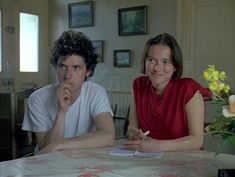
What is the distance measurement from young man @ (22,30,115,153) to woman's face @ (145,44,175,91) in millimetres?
278

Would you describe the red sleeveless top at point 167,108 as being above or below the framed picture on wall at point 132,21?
below

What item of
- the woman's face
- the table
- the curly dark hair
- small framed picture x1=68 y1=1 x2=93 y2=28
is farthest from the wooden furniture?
small framed picture x1=68 y1=1 x2=93 y2=28

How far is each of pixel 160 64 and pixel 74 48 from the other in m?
0.42

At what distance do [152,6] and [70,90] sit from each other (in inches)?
124

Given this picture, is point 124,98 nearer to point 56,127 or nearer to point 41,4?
point 41,4

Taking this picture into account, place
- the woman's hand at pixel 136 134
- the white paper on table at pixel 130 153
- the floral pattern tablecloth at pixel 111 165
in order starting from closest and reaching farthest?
the floral pattern tablecloth at pixel 111 165, the white paper on table at pixel 130 153, the woman's hand at pixel 136 134

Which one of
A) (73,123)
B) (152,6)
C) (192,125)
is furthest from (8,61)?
(192,125)

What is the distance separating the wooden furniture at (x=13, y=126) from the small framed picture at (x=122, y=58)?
2721 mm

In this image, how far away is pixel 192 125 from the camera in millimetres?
1580

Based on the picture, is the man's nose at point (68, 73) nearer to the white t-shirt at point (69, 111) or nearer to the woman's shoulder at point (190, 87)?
the white t-shirt at point (69, 111)

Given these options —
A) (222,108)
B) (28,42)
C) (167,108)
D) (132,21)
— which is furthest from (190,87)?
(28,42)

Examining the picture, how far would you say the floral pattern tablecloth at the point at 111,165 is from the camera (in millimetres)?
1084

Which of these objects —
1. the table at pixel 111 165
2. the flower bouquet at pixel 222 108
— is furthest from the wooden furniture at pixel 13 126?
the flower bouquet at pixel 222 108

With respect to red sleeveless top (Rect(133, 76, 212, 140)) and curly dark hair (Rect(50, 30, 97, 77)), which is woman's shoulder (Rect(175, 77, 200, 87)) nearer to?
red sleeveless top (Rect(133, 76, 212, 140))
